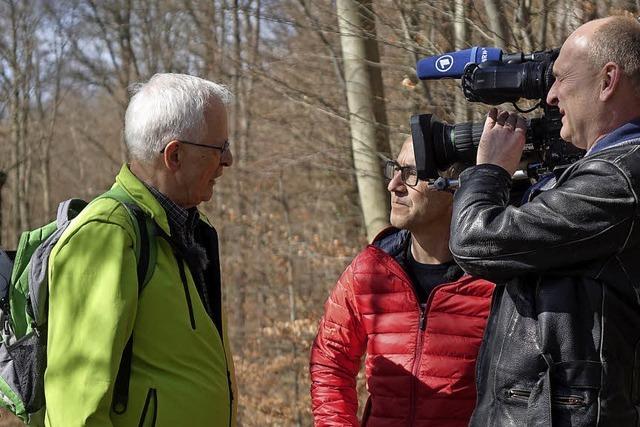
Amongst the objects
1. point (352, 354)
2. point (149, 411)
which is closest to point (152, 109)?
point (149, 411)

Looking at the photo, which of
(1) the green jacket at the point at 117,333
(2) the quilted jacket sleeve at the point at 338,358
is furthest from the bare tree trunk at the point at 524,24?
(1) the green jacket at the point at 117,333

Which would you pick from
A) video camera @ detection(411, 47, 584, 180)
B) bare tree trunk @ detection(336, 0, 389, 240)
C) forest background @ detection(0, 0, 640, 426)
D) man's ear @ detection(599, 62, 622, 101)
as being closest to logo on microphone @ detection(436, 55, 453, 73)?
video camera @ detection(411, 47, 584, 180)

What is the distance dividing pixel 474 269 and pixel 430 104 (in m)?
3.46

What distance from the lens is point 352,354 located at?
11.3 ft

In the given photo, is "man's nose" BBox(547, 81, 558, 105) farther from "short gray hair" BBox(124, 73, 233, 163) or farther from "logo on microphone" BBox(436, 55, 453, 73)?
"short gray hair" BBox(124, 73, 233, 163)

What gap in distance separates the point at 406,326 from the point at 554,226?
3.44 ft

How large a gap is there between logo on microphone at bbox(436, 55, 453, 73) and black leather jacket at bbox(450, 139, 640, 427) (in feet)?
1.90

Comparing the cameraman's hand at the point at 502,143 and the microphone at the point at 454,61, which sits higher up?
the microphone at the point at 454,61

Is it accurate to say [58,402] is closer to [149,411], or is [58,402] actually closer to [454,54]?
[149,411]

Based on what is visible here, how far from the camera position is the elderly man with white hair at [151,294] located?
2.67m

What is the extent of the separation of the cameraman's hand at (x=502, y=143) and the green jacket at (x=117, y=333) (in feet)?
3.25

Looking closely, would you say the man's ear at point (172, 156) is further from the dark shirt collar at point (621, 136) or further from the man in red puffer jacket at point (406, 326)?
the dark shirt collar at point (621, 136)

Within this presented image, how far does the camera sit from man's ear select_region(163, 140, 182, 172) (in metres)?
2.98

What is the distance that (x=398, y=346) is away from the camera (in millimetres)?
3266
